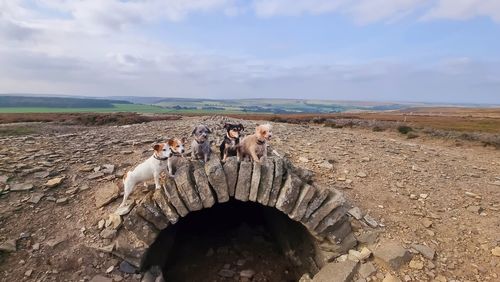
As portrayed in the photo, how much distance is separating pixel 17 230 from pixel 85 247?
1.49 metres

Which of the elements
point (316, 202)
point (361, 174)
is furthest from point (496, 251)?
point (316, 202)

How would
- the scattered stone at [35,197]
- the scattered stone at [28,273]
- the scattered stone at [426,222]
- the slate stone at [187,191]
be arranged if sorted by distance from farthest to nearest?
the scattered stone at [35,197] < the scattered stone at [426,222] < the slate stone at [187,191] < the scattered stone at [28,273]

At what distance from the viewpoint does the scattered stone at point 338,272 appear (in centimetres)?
644

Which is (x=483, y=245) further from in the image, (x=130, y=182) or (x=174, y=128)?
(x=174, y=128)

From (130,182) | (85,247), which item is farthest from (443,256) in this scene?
(85,247)

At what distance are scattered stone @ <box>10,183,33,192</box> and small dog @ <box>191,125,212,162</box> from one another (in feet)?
13.5

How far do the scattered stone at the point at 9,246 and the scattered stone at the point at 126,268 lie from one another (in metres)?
2.05

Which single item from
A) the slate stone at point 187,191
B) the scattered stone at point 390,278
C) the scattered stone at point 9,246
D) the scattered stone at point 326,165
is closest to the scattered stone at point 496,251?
the scattered stone at point 390,278

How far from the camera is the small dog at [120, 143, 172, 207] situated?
6.74 meters

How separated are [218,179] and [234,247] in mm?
4412

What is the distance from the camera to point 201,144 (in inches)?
283

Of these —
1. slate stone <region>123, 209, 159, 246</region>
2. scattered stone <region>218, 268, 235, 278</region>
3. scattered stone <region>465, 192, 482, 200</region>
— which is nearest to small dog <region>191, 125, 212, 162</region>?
slate stone <region>123, 209, 159, 246</region>

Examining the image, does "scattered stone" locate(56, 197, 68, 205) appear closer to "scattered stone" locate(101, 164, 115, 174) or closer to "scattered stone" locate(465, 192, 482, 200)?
"scattered stone" locate(101, 164, 115, 174)

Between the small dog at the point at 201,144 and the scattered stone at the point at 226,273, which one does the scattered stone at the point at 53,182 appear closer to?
the small dog at the point at 201,144
